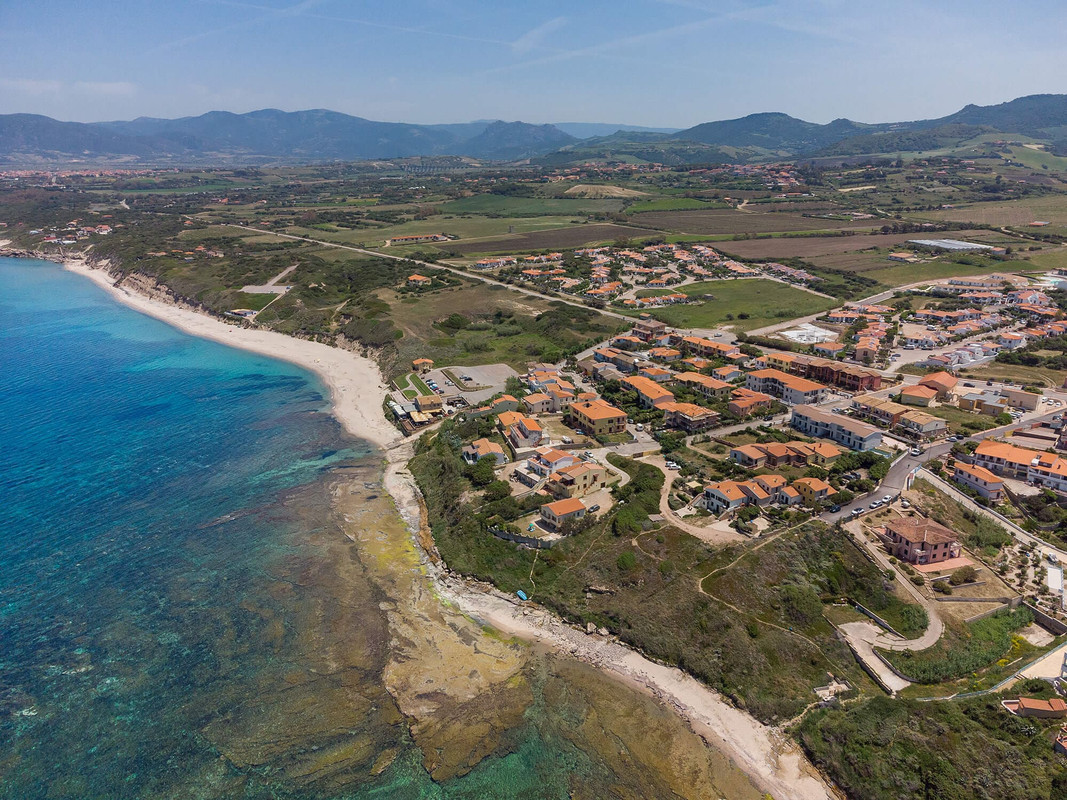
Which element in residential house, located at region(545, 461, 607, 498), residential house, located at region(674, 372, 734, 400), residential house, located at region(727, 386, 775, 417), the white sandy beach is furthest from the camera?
the white sandy beach

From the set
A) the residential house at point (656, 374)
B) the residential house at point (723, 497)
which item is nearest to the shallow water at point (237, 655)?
the residential house at point (723, 497)

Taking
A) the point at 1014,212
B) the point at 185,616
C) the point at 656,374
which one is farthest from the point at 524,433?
the point at 1014,212

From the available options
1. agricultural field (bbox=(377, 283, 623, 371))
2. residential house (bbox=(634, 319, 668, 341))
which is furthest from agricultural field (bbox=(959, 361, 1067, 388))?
agricultural field (bbox=(377, 283, 623, 371))

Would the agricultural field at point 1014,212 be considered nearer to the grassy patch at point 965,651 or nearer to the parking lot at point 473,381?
the parking lot at point 473,381

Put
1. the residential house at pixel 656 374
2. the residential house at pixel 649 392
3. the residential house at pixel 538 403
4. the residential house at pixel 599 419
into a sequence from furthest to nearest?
the residential house at pixel 656 374
the residential house at pixel 538 403
the residential house at pixel 649 392
the residential house at pixel 599 419

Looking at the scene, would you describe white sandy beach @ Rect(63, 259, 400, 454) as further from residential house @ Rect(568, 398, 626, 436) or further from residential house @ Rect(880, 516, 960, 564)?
residential house @ Rect(880, 516, 960, 564)

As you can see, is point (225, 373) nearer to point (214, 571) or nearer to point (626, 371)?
point (214, 571)
